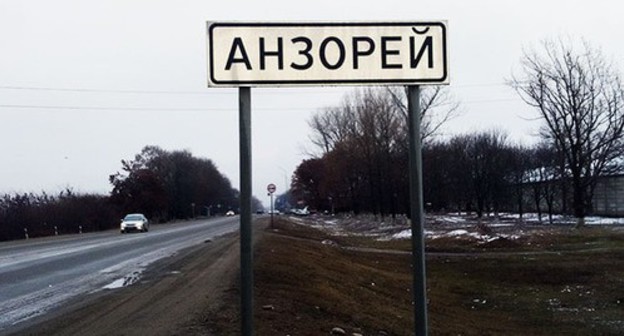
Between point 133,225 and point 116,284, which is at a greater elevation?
point 133,225

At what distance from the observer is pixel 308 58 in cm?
393

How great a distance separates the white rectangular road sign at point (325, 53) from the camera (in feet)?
12.8

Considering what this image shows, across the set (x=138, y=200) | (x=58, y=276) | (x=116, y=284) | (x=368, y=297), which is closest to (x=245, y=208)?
(x=368, y=297)

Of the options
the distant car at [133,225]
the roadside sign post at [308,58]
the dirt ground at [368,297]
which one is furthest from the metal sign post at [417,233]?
the distant car at [133,225]

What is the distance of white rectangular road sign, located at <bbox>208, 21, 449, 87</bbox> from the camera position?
390cm

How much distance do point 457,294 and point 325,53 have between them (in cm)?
2061

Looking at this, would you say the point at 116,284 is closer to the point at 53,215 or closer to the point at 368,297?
the point at 368,297

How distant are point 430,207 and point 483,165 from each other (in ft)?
41.5

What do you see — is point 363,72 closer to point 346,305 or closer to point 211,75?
point 211,75

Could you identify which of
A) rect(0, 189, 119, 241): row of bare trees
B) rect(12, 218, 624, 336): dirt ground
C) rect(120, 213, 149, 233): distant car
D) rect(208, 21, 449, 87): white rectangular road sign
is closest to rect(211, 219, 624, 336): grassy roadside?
rect(12, 218, 624, 336): dirt ground

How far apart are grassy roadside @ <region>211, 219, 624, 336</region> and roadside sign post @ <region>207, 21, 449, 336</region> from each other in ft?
21.0

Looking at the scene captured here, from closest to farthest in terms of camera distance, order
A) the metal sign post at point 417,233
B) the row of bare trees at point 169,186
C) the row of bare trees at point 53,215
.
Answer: the metal sign post at point 417,233, the row of bare trees at point 53,215, the row of bare trees at point 169,186

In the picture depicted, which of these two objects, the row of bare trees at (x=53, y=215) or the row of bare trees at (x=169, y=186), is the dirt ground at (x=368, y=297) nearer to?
the row of bare trees at (x=53, y=215)

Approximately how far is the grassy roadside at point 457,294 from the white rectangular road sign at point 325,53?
6.58 metres
